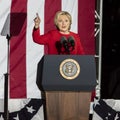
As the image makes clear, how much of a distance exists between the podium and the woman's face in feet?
0.95

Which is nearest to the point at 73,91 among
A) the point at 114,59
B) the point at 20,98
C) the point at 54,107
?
the point at 54,107

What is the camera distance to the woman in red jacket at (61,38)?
3.24 m

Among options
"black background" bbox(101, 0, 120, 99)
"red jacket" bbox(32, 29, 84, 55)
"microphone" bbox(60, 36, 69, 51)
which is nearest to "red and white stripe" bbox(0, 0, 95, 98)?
"red jacket" bbox(32, 29, 84, 55)

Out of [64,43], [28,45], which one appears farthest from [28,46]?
[64,43]

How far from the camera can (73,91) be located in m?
3.12

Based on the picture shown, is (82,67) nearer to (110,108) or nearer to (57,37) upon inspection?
(57,37)

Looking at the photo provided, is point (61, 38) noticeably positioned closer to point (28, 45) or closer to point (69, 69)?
point (69, 69)

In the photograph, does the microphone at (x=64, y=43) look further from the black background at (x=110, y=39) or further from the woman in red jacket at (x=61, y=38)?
the black background at (x=110, y=39)

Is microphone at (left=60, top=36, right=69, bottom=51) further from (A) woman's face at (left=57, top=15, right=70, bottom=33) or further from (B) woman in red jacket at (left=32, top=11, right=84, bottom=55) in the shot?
(A) woman's face at (left=57, top=15, right=70, bottom=33)

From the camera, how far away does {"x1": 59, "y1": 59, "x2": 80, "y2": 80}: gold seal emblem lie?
10.1ft

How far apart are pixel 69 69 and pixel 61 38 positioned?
0.25 m

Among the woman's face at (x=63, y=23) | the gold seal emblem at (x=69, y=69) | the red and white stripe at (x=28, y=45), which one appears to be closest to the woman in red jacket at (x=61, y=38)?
the woman's face at (x=63, y=23)

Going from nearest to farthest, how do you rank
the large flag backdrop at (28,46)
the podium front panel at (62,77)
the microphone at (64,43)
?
the podium front panel at (62,77)
the microphone at (64,43)
the large flag backdrop at (28,46)

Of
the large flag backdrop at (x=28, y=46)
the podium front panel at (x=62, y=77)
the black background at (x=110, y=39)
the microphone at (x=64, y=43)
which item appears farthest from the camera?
the black background at (x=110, y=39)
